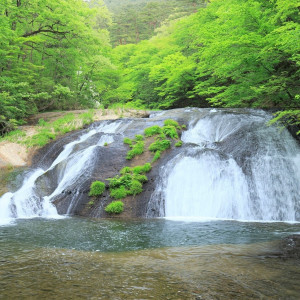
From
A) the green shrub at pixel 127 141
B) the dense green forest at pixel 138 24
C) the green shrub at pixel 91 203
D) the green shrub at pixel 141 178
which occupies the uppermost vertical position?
the dense green forest at pixel 138 24

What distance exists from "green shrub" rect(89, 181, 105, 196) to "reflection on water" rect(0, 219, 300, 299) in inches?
106

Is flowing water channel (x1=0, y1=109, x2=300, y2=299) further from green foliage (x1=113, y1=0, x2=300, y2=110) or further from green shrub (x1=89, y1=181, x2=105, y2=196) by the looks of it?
green foliage (x1=113, y1=0, x2=300, y2=110)

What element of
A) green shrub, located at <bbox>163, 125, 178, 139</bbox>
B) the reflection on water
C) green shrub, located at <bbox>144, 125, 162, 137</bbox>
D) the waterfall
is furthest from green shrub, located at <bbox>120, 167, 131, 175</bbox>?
the reflection on water

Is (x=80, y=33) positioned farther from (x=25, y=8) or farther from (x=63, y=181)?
(x=63, y=181)

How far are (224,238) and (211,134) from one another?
740cm

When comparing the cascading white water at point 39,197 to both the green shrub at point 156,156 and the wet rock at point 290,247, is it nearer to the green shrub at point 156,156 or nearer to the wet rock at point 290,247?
the green shrub at point 156,156

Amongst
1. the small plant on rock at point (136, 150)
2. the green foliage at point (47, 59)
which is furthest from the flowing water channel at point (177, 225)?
the green foliage at point (47, 59)

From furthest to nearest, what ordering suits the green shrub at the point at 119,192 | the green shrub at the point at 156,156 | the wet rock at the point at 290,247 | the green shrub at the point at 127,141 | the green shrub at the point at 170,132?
the green shrub at the point at 170,132
the green shrub at the point at 127,141
the green shrub at the point at 156,156
the green shrub at the point at 119,192
the wet rock at the point at 290,247

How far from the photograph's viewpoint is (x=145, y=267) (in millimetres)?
3688

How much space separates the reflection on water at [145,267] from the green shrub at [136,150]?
4.72 m

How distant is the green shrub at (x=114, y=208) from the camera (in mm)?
8219

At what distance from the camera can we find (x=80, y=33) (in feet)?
57.4

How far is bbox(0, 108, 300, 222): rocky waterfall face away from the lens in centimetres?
820

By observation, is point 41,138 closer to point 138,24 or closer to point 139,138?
point 139,138
